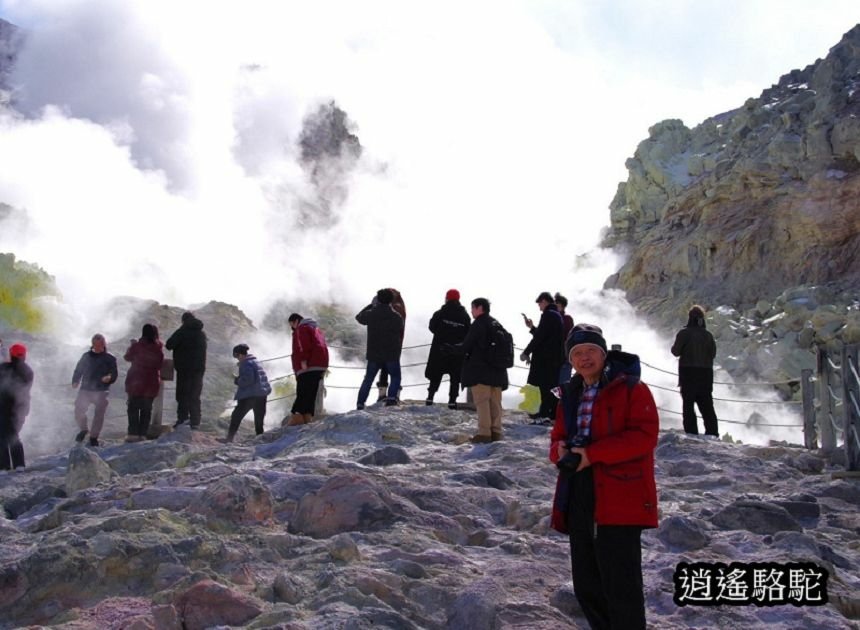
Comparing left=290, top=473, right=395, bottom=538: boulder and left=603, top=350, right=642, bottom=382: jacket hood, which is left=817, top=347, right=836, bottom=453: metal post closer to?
left=290, top=473, right=395, bottom=538: boulder

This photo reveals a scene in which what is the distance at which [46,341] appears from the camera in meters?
18.1

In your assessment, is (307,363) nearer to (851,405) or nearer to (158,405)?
(158,405)

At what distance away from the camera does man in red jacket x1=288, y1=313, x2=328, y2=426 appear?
10.2 metres

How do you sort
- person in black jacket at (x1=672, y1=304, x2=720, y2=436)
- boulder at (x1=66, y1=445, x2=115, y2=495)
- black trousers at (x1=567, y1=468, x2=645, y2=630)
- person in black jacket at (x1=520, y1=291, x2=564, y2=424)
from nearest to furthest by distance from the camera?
black trousers at (x1=567, y1=468, x2=645, y2=630) < boulder at (x1=66, y1=445, x2=115, y2=495) < person in black jacket at (x1=520, y1=291, x2=564, y2=424) < person in black jacket at (x1=672, y1=304, x2=720, y2=436)

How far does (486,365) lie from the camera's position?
8.70 m

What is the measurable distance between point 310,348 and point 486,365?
7.98 ft

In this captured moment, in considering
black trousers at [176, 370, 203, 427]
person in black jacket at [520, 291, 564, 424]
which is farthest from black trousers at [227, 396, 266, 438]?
person in black jacket at [520, 291, 564, 424]

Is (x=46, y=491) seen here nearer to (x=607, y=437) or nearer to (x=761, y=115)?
(x=607, y=437)

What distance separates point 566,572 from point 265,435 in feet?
18.4

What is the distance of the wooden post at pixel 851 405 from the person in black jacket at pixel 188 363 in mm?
6931

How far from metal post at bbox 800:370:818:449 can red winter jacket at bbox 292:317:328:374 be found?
17.5ft

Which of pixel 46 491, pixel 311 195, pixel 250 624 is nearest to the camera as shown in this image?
pixel 250 624

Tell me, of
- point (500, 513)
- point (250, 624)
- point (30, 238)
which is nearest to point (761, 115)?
point (30, 238)

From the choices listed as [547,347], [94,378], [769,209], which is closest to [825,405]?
[547,347]
